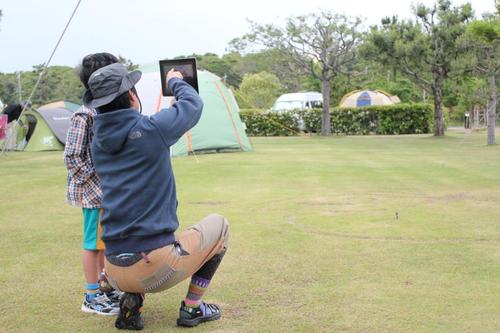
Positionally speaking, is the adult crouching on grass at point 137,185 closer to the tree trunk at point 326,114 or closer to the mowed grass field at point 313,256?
the mowed grass field at point 313,256

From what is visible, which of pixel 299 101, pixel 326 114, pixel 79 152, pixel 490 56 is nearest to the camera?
pixel 79 152

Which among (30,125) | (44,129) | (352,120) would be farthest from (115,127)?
(352,120)

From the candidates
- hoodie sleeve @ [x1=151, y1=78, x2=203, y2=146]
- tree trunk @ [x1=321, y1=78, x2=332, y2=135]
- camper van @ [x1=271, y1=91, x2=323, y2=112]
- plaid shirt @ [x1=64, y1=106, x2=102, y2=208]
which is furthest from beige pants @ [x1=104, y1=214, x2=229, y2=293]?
camper van @ [x1=271, y1=91, x2=323, y2=112]

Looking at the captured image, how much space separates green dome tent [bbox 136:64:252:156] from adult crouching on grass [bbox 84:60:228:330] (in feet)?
40.5

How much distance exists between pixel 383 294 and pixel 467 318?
2.02 feet

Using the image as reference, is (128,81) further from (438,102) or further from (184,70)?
(438,102)

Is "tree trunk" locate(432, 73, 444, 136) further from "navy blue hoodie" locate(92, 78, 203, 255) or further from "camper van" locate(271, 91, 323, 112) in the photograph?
"navy blue hoodie" locate(92, 78, 203, 255)

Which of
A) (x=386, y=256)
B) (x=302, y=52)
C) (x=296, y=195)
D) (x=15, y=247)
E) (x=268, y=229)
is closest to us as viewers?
(x=386, y=256)

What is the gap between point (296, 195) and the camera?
28.3 ft

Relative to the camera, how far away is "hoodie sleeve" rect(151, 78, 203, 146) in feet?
10.6

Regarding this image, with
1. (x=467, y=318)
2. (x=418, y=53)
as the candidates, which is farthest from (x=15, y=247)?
(x=418, y=53)

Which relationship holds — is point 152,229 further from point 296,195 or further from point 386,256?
point 296,195

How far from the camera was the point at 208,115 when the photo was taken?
643 inches

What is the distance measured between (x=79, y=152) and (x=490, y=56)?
20213 mm
